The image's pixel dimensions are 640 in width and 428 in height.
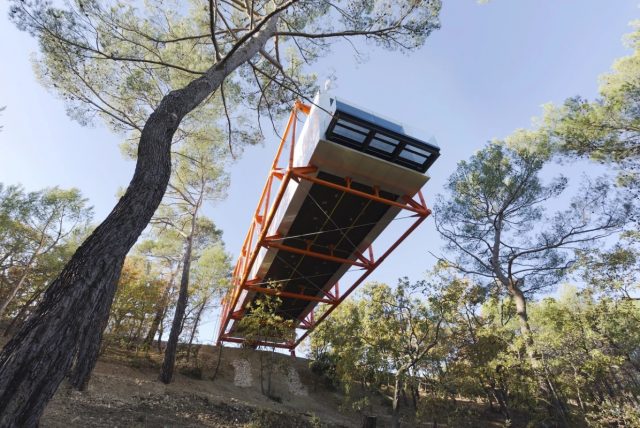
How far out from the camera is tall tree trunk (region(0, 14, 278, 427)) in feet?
6.15

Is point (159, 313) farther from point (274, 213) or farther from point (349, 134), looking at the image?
point (349, 134)

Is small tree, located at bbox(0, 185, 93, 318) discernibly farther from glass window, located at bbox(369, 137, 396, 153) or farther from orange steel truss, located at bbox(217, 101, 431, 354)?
glass window, located at bbox(369, 137, 396, 153)

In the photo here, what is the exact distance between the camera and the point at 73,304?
2.21m

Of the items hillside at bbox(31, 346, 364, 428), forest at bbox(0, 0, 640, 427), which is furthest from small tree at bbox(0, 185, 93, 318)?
hillside at bbox(31, 346, 364, 428)

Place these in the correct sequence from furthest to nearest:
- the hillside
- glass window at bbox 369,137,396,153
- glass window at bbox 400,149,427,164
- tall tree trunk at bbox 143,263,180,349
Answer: tall tree trunk at bbox 143,263,180,349 → glass window at bbox 400,149,427,164 → glass window at bbox 369,137,396,153 → the hillside

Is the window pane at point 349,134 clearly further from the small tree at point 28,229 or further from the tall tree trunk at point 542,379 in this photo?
the small tree at point 28,229

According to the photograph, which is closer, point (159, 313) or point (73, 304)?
point (73, 304)

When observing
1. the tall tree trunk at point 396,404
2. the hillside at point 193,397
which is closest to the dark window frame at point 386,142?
the tall tree trunk at point 396,404

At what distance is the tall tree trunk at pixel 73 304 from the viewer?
1876 millimetres

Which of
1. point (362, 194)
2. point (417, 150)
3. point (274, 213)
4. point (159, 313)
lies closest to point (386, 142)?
point (417, 150)

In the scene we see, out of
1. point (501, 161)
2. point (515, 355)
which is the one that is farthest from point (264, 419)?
point (501, 161)

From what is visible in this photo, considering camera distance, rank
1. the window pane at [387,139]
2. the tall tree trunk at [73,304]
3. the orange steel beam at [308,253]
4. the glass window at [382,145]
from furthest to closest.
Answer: the orange steel beam at [308,253] → the glass window at [382,145] → the window pane at [387,139] → the tall tree trunk at [73,304]

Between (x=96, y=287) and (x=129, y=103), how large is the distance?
9240mm

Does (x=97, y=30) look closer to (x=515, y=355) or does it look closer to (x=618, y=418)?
(x=515, y=355)
